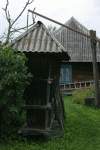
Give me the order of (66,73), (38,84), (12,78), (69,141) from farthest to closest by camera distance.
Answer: (66,73)
(38,84)
(69,141)
(12,78)

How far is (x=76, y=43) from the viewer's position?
704 inches

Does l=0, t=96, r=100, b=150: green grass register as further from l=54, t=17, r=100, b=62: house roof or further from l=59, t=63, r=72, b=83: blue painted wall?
l=54, t=17, r=100, b=62: house roof

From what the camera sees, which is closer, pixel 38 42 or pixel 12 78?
pixel 12 78

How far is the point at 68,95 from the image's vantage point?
16.0m

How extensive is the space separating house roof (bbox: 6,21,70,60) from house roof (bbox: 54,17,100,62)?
11202 millimetres

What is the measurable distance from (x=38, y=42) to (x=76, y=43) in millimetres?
12789

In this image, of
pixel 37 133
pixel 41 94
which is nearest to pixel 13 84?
pixel 41 94

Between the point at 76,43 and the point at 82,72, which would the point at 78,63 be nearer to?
the point at 82,72

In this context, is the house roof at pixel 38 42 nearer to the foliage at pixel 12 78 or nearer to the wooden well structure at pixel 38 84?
the wooden well structure at pixel 38 84

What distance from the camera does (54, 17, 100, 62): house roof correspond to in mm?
17228

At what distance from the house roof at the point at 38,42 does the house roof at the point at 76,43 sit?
11.2m

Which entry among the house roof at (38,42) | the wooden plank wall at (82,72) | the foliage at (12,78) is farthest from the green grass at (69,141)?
the wooden plank wall at (82,72)

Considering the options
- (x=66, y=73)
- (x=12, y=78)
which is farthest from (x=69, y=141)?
(x=66, y=73)

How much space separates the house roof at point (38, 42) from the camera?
523 centimetres
